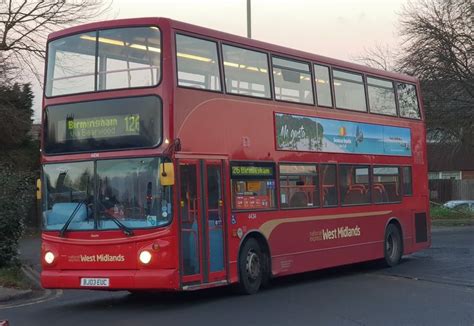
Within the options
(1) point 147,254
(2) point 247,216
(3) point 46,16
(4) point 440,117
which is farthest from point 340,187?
(4) point 440,117

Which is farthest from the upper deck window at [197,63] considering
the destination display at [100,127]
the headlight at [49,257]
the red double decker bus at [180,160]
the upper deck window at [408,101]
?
the upper deck window at [408,101]

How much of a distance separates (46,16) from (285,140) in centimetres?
1809

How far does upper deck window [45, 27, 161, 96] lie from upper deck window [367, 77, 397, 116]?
633cm

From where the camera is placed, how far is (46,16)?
2794 cm

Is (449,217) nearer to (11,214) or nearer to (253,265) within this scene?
(253,265)

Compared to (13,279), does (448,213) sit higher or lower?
higher

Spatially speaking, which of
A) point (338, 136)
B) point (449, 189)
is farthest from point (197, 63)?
point (449, 189)

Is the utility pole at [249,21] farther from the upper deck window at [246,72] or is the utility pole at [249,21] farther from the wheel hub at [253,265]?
the wheel hub at [253,265]

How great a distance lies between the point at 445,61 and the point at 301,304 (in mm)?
23928

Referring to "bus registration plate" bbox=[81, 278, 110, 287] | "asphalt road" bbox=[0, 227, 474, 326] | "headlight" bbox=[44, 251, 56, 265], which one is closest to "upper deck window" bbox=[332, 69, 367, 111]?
"asphalt road" bbox=[0, 227, 474, 326]

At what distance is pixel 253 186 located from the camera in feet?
39.6

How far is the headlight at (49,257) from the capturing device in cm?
1072

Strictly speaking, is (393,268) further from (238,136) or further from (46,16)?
(46,16)

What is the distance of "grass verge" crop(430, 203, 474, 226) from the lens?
102ft
